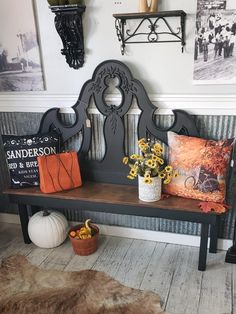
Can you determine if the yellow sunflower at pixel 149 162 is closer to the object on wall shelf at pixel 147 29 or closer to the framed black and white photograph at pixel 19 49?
the object on wall shelf at pixel 147 29

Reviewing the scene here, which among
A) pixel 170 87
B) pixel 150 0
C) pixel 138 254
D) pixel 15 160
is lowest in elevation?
pixel 138 254

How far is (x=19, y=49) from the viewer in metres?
2.25

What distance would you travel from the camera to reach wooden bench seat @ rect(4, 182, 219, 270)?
6.30 ft

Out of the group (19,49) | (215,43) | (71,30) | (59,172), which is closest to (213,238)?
(59,172)

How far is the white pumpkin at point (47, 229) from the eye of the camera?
7.48ft

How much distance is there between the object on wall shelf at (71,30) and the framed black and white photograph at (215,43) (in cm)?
73

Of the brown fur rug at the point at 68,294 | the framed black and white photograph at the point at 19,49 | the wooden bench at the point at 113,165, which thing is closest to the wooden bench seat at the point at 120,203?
the wooden bench at the point at 113,165

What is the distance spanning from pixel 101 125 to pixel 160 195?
0.64 meters

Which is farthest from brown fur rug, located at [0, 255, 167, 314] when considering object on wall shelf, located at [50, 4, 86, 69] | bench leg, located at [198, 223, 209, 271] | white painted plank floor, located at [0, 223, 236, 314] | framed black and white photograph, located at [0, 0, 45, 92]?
object on wall shelf, located at [50, 4, 86, 69]

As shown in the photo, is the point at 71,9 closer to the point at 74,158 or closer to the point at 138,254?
the point at 74,158

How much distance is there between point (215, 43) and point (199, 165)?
72cm

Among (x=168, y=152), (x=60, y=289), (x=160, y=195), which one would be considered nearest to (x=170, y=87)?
(x=168, y=152)

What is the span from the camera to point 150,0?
191cm

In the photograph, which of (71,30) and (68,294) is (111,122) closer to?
(71,30)
